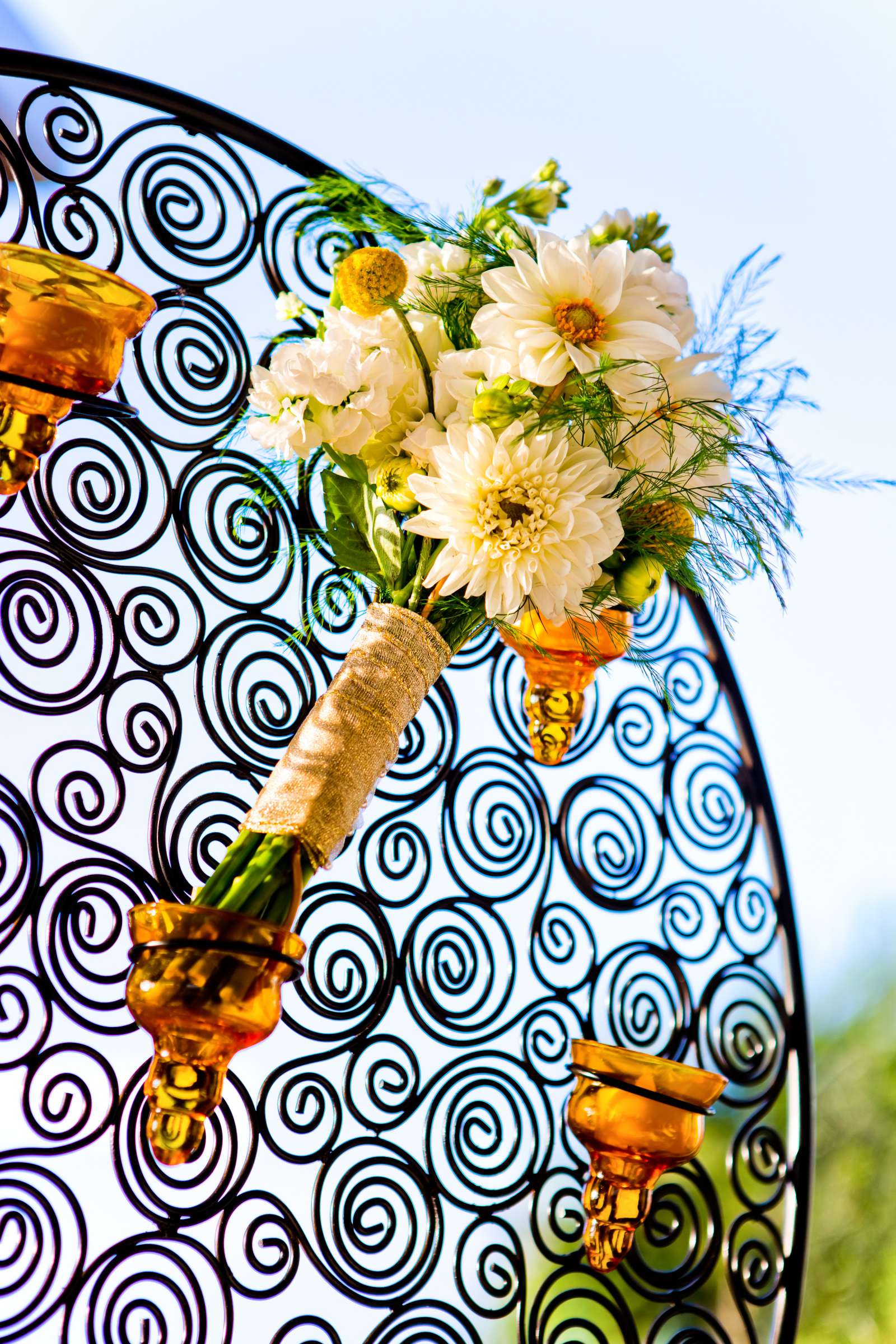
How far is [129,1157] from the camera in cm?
86

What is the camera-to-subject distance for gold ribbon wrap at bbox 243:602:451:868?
0.73 m

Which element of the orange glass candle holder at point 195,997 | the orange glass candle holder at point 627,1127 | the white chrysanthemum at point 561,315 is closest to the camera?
the orange glass candle holder at point 195,997

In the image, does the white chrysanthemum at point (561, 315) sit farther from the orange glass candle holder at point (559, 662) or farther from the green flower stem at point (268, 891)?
the green flower stem at point (268, 891)

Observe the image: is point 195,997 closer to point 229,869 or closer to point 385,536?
point 229,869

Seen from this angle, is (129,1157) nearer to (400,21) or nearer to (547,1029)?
(547,1029)

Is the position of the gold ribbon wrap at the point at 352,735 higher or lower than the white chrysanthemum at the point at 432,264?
lower

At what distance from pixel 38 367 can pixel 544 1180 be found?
2.63 feet

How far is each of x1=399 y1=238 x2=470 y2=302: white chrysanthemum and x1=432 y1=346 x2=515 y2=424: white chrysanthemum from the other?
7cm

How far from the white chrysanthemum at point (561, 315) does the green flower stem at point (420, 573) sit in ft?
0.44

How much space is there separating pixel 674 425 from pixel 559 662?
24cm

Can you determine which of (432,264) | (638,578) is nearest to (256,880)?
(638,578)

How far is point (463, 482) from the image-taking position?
737 mm

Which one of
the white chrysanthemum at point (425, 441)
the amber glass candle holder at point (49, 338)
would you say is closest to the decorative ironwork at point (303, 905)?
the amber glass candle holder at point (49, 338)

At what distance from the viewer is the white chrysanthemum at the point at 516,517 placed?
0.73 m
